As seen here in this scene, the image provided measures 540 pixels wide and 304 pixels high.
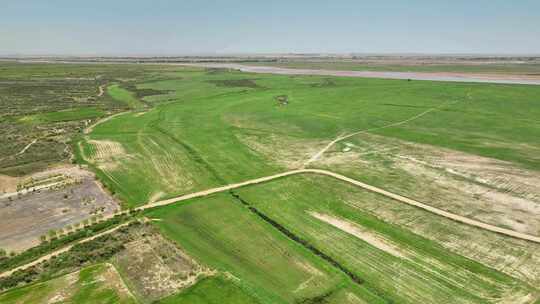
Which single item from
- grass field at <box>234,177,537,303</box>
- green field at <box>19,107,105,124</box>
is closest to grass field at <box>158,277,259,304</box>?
grass field at <box>234,177,537,303</box>

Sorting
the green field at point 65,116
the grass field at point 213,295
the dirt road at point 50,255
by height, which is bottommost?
the grass field at point 213,295

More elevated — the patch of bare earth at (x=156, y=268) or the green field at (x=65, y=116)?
the green field at (x=65, y=116)

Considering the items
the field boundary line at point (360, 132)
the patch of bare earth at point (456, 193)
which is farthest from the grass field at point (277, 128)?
the patch of bare earth at point (456, 193)

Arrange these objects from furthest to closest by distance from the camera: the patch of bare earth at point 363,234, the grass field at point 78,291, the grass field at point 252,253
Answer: the patch of bare earth at point 363,234 < the grass field at point 252,253 < the grass field at point 78,291

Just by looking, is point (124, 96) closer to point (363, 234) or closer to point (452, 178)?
point (452, 178)

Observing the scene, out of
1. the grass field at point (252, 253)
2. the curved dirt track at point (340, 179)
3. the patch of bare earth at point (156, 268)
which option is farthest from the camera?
the curved dirt track at point (340, 179)

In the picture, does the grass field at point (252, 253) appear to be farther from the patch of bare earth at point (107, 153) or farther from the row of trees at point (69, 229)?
the patch of bare earth at point (107, 153)
